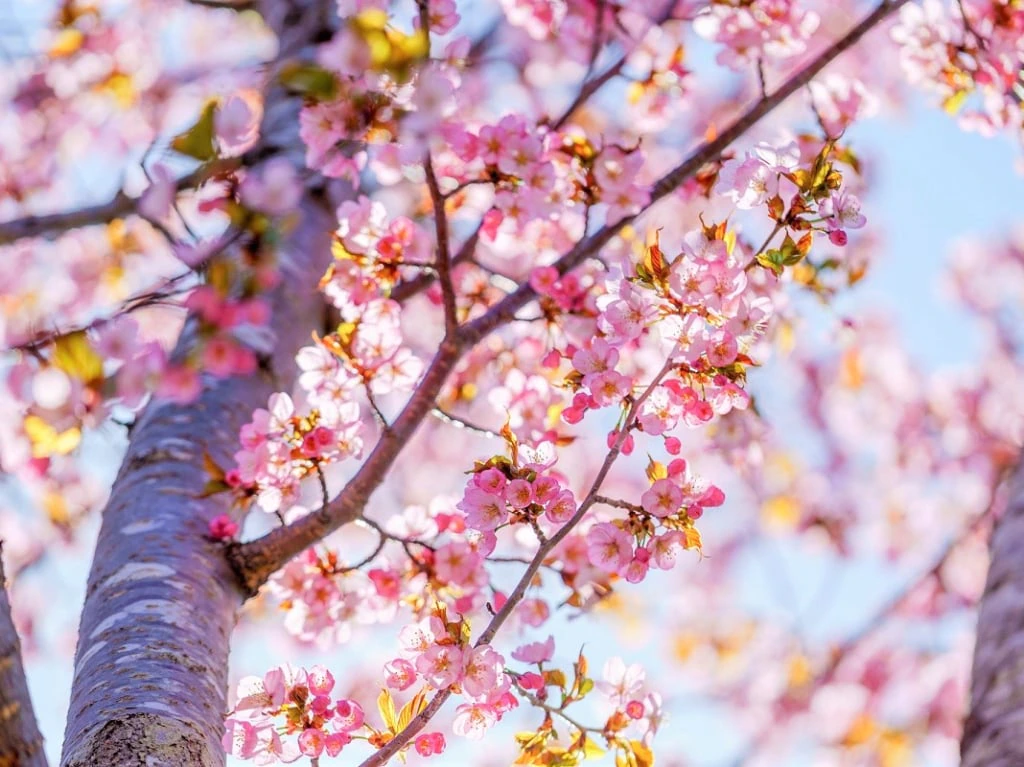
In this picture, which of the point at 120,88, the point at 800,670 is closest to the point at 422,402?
the point at 120,88

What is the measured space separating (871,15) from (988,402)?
17.9 feet

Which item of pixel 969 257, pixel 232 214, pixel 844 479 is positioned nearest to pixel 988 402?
pixel 844 479

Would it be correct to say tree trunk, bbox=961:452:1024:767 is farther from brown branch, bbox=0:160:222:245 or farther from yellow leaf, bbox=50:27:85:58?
yellow leaf, bbox=50:27:85:58

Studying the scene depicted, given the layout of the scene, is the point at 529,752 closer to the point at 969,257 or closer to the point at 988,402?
the point at 988,402

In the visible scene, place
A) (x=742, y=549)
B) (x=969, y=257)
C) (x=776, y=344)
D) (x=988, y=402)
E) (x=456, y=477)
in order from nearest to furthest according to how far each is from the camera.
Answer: (x=776, y=344), (x=456, y=477), (x=988, y=402), (x=742, y=549), (x=969, y=257)

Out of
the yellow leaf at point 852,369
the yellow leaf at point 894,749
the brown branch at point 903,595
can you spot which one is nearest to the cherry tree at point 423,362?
the brown branch at point 903,595

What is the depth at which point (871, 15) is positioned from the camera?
68.7 inches

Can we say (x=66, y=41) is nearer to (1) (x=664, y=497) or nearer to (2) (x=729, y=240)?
(2) (x=729, y=240)

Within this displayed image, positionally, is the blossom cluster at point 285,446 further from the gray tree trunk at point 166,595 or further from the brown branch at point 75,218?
the brown branch at point 75,218

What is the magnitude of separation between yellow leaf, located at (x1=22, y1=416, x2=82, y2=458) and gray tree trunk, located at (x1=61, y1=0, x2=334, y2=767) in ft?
0.69

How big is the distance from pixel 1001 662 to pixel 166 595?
159cm

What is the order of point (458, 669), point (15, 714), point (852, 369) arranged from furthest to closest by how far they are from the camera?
1. point (852, 369)
2. point (458, 669)
3. point (15, 714)

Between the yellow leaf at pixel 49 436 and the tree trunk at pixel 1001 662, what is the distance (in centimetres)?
165

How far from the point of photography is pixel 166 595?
1509 mm
